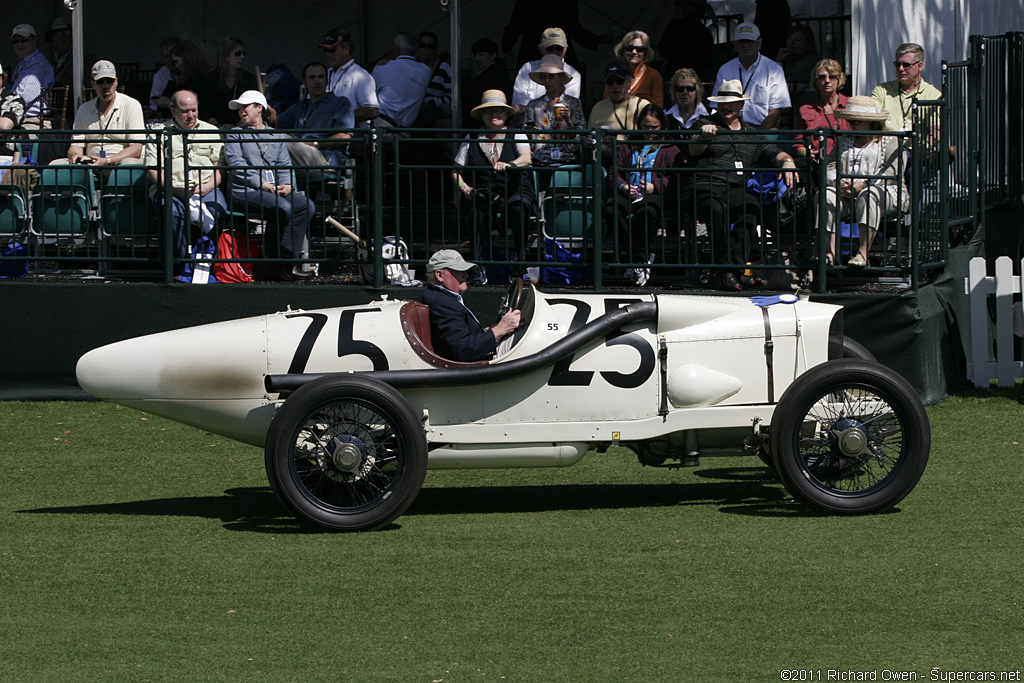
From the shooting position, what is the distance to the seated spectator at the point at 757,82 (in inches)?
493

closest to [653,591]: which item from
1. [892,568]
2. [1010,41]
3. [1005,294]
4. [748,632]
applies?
[748,632]

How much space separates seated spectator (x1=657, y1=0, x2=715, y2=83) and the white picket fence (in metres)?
3.61

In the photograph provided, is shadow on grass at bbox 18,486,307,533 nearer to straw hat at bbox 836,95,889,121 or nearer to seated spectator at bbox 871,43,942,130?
straw hat at bbox 836,95,889,121

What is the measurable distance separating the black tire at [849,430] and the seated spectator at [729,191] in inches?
152

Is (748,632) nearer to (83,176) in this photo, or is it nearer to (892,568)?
(892,568)

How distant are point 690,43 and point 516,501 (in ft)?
23.5

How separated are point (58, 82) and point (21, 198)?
11.9 feet

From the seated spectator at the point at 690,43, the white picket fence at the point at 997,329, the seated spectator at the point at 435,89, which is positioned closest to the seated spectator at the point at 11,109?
the seated spectator at the point at 435,89

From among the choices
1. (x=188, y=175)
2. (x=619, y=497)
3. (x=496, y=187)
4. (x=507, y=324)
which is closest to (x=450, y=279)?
(x=507, y=324)

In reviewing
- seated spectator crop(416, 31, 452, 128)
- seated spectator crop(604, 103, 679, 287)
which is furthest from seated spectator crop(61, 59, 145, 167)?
seated spectator crop(604, 103, 679, 287)

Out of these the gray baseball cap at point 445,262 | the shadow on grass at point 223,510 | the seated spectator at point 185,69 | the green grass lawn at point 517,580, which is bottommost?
the green grass lawn at point 517,580

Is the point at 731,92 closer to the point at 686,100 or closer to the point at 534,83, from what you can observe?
the point at 686,100

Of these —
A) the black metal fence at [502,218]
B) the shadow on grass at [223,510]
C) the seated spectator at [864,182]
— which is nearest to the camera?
the shadow on grass at [223,510]

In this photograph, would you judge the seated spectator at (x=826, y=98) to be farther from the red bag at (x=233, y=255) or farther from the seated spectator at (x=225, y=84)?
the seated spectator at (x=225, y=84)
